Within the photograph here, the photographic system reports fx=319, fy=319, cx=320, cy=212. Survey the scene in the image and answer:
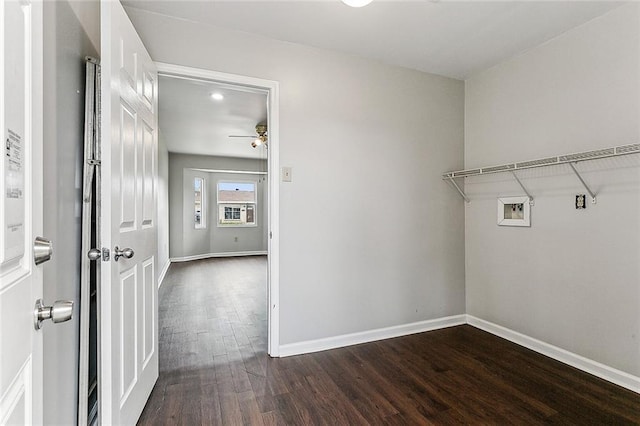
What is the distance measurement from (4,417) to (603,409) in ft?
8.60

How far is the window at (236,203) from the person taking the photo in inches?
328

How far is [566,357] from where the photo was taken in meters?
2.39

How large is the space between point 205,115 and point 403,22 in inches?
120

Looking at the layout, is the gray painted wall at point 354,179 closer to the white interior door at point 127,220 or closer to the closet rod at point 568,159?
the closet rod at point 568,159

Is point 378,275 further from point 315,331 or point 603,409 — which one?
point 603,409

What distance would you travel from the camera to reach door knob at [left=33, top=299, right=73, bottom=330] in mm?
669

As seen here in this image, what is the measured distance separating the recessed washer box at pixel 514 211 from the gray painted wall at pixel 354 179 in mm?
419

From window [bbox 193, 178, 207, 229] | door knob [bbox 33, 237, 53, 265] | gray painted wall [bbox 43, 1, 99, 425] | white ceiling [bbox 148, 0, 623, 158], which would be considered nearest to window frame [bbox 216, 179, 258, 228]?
window [bbox 193, 178, 207, 229]

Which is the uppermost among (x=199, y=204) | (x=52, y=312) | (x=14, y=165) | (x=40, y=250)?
(x=199, y=204)

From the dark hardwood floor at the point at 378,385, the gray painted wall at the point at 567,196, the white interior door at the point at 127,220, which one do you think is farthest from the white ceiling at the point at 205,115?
the gray painted wall at the point at 567,196

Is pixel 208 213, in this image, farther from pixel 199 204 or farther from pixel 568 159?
pixel 568 159

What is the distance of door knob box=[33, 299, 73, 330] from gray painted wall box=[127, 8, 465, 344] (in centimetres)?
183

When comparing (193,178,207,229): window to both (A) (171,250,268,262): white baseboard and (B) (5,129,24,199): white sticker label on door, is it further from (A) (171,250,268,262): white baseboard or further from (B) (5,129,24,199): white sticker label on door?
(B) (5,129,24,199): white sticker label on door

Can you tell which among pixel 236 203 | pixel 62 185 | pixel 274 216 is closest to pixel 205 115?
pixel 274 216
